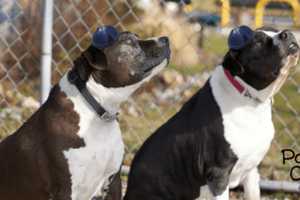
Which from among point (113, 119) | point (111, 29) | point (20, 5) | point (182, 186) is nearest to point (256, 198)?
point (182, 186)

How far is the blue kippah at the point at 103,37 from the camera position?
4.00m

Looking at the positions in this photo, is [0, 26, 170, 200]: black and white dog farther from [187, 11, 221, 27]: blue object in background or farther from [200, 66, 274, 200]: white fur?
[187, 11, 221, 27]: blue object in background

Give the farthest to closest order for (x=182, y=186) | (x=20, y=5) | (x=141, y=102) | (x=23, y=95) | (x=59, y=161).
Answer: (x=141, y=102), (x=23, y=95), (x=20, y=5), (x=182, y=186), (x=59, y=161)

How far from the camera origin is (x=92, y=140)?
4027mm

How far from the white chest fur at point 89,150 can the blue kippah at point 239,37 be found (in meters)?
0.70

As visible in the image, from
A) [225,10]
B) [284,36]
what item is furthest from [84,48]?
[284,36]

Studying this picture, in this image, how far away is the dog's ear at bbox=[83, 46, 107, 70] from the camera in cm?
403

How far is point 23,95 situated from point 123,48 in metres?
2.71

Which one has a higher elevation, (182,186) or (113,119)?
(113,119)

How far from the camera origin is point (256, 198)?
432 centimetres

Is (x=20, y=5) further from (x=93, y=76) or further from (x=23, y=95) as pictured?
(x=93, y=76)

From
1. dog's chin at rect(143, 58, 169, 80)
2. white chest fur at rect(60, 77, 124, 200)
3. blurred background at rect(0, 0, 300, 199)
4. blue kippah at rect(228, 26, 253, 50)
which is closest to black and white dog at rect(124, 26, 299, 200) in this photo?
blue kippah at rect(228, 26, 253, 50)

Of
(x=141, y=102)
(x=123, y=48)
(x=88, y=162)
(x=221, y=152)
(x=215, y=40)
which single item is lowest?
(x=215, y=40)

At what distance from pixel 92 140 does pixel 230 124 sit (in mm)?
662
